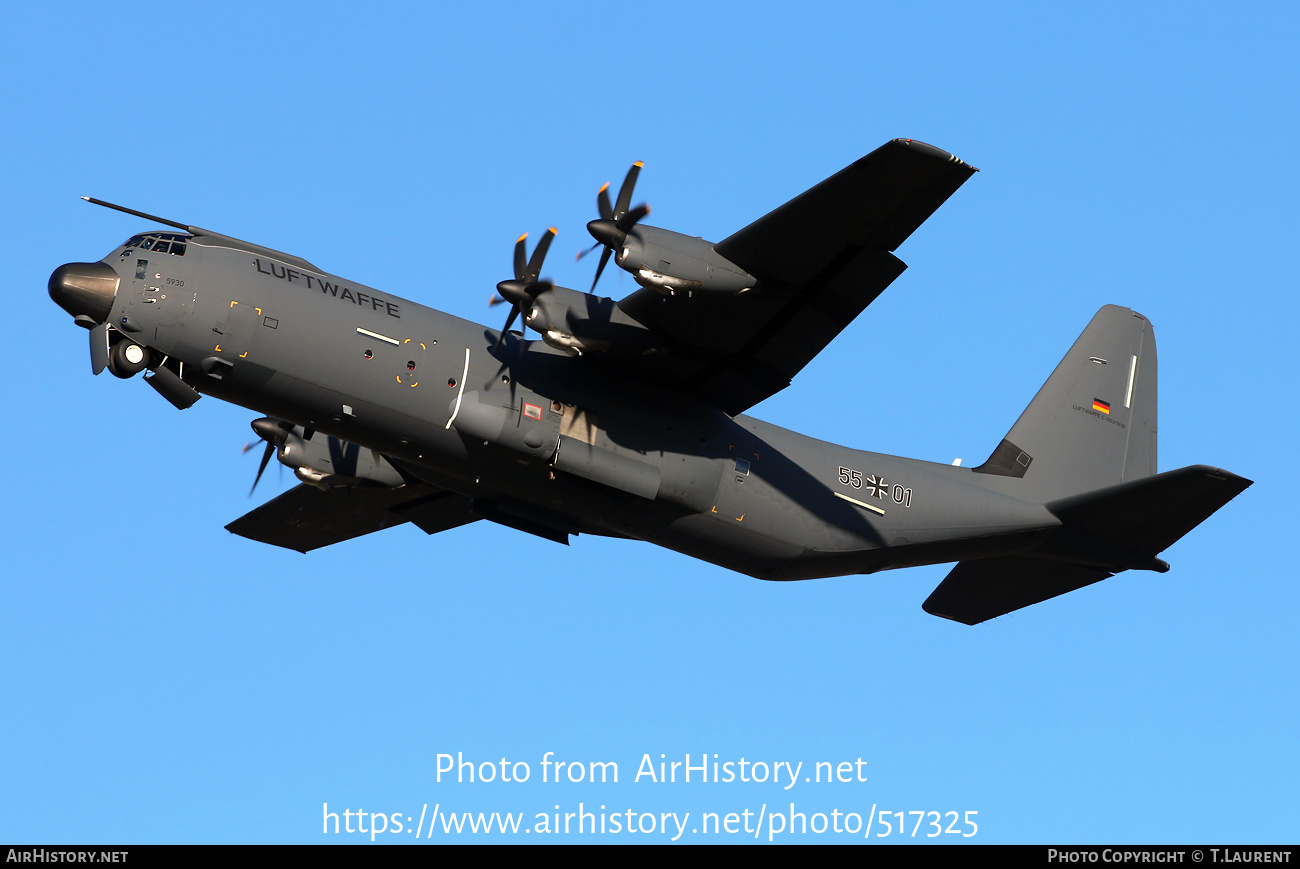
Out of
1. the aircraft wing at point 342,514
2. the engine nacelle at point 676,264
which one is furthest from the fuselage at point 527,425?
the engine nacelle at point 676,264

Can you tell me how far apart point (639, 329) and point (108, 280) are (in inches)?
316

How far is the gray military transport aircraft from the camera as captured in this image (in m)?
20.2

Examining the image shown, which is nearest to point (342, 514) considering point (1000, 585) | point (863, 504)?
point (863, 504)

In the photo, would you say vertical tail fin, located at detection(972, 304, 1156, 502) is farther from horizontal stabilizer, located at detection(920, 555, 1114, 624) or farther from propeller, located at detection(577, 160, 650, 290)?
propeller, located at detection(577, 160, 650, 290)

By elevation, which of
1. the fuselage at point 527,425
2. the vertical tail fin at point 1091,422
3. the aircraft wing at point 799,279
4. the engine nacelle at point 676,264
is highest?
the vertical tail fin at point 1091,422

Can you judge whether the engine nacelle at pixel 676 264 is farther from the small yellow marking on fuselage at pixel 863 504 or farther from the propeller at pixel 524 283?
the small yellow marking on fuselage at pixel 863 504

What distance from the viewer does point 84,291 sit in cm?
1997

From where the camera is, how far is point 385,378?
2106 centimetres

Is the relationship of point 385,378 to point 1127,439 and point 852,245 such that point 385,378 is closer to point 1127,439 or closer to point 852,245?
point 852,245

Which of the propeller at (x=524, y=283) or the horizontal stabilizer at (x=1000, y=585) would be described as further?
the horizontal stabilizer at (x=1000, y=585)

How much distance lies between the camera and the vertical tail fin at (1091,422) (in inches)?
1071

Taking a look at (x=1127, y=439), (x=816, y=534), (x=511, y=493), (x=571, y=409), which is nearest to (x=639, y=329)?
(x=571, y=409)

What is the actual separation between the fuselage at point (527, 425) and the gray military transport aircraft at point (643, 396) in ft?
0.12

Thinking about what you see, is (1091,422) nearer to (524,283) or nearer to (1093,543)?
(1093,543)
